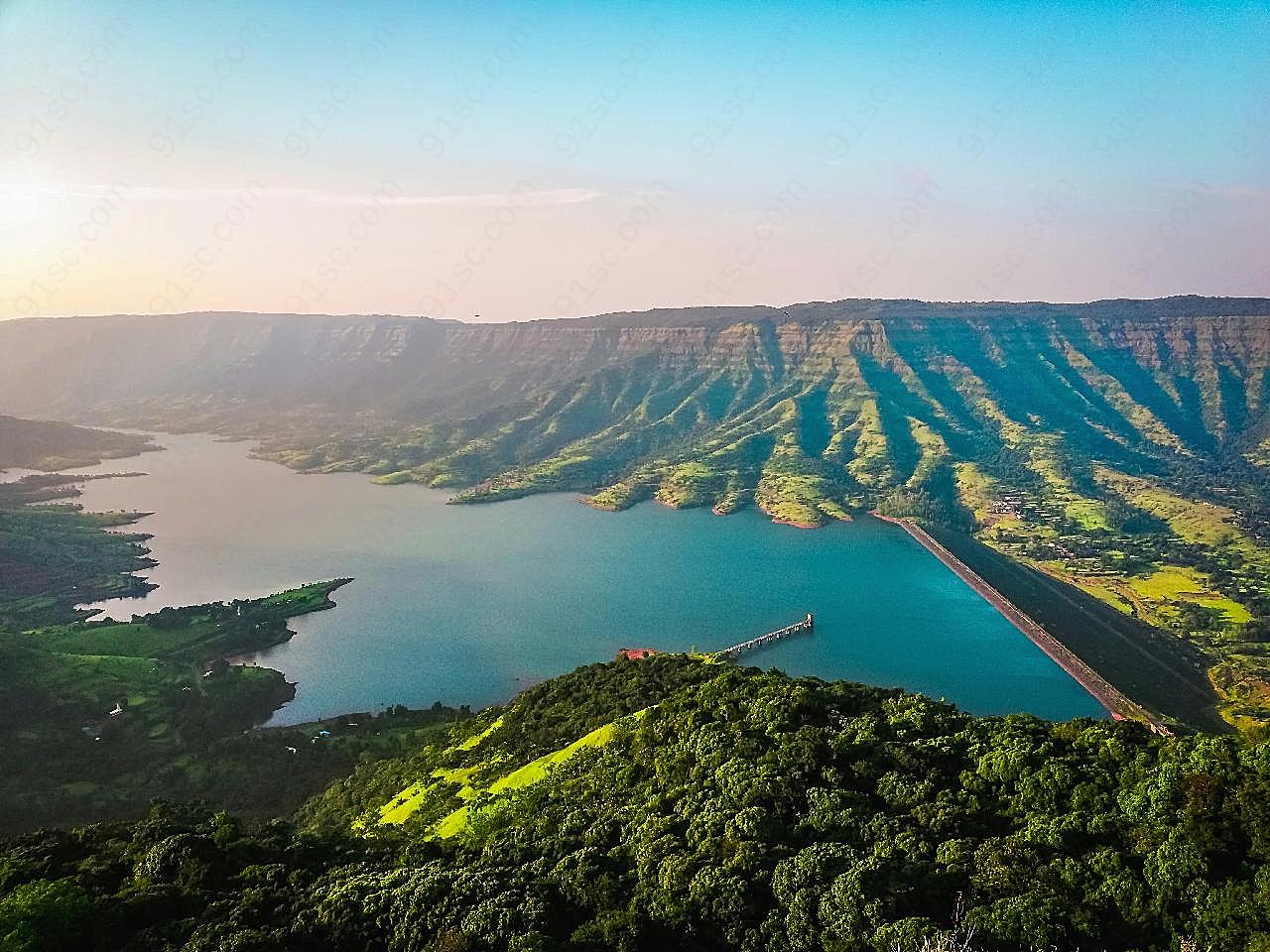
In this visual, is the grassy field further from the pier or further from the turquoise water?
the pier

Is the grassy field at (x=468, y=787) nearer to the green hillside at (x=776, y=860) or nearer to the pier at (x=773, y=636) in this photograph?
the green hillside at (x=776, y=860)

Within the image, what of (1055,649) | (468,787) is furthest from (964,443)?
(468,787)

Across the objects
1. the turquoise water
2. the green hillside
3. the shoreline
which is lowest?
the shoreline

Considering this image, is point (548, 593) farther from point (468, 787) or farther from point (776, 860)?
point (776, 860)

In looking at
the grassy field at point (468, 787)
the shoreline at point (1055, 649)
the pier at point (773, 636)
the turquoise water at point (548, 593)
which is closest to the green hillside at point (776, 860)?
the grassy field at point (468, 787)

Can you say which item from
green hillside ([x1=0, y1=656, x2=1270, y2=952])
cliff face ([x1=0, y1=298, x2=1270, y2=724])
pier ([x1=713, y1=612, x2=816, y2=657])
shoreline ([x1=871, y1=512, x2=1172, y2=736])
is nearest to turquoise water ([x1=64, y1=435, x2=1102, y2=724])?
shoreline ([x1=871, y1=512, x2=1172, y2=736])

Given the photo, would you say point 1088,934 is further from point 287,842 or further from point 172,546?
point 172,546

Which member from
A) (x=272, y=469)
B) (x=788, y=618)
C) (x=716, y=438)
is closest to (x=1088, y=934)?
(x=788, y=618)
